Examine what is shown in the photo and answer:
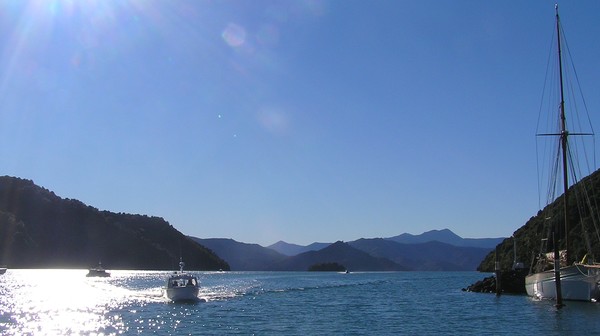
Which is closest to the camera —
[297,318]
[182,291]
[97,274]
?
[297,318]

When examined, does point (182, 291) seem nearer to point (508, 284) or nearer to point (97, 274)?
point (508, 284)

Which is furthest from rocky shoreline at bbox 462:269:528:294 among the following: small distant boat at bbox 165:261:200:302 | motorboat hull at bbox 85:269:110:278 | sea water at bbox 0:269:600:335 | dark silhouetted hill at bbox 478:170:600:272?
motorboat hull at bbox 85:269:110:278

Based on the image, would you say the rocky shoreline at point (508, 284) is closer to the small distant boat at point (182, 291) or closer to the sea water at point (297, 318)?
the sea water at point (297, 318)

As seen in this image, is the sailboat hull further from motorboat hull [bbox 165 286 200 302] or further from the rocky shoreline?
motorboat hull [bbox 165 286 200 302]

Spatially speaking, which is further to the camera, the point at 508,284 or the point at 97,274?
the point at 97,274

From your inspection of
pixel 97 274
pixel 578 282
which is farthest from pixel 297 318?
pixel 97 274

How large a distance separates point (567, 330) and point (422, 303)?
101 feet

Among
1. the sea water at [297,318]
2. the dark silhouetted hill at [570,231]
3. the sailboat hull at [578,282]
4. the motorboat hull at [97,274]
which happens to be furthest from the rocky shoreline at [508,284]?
the motorboat hull at [97,274]

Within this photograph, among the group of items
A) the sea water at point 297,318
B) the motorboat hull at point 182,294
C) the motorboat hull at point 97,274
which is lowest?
the sea water at point 297,318

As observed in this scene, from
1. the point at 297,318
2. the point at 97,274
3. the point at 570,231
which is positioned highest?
the point at 570,231

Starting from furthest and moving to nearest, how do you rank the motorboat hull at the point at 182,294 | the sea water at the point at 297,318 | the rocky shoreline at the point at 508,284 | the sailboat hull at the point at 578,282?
the rocky shoreline at the point at 508,284 < the motorboat hull at the point at 182,294 < the sailboat hull at the point at 578,282 < the sea water at the point at 297,318

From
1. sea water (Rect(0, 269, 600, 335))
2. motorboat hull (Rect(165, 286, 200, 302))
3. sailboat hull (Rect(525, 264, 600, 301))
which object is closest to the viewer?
sea water (Rect(0, 269, 600, 335))

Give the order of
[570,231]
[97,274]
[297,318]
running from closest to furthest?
[297,318] → [570,231] → [97,274]

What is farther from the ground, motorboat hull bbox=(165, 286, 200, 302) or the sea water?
motorboat hull bbox=(165, 286, 200, 302)
